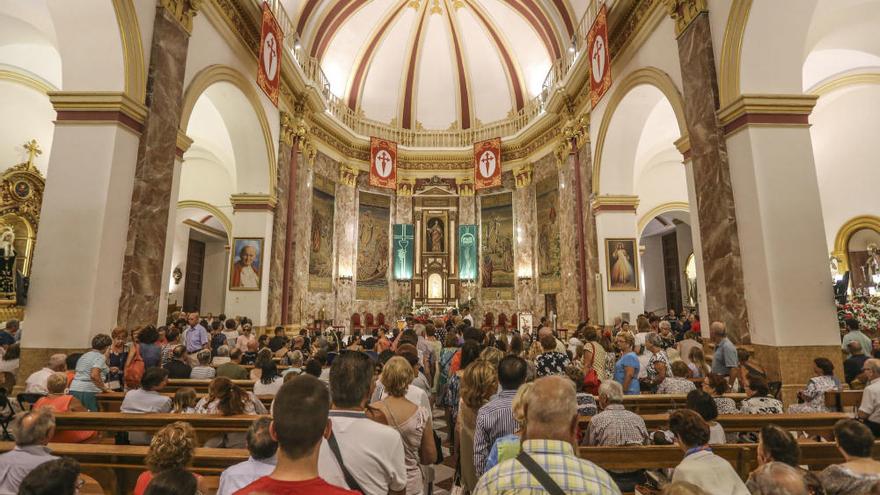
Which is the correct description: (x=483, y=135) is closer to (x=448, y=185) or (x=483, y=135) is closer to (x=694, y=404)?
(x=448, y=185)

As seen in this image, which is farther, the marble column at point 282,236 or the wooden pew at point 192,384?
the marble column at point 282,236

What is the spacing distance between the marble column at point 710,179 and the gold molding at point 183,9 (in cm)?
832

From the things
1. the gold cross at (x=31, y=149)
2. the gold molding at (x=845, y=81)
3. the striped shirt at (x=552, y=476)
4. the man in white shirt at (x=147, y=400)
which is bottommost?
the man in white shirt at (x=147, y=400)

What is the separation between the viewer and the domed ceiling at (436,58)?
17344 mm

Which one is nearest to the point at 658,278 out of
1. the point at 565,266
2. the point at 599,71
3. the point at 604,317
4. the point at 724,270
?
the point at 565,266

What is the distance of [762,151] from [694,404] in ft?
16.1

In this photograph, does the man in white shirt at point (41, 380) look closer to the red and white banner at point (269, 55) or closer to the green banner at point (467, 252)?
the red and white banner at point (269, 55)

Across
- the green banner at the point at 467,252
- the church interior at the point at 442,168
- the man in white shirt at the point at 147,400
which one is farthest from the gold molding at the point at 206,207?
the man in white shirt at the point at 147,400

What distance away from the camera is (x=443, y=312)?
683 inches

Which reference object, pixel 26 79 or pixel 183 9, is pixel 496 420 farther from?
pixel 26 79

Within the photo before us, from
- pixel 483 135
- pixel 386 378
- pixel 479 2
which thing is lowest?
pixel 386 378

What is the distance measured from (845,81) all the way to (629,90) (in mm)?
4945

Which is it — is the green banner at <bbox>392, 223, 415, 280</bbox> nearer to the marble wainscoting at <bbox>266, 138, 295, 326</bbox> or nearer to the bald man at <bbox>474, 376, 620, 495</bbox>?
the marble wainscoting at <bbox>266, 138, 295, 326</bbox>

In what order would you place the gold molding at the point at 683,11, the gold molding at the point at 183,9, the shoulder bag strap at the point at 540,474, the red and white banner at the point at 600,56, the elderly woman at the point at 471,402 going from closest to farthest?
the shoulder bag strap at the point at 540,474
the elderly woman at the point at 471,402
the gold molding at the point at 683,11
the gold molding at the point at 183,9
the red and white banner at the point at 600,56
